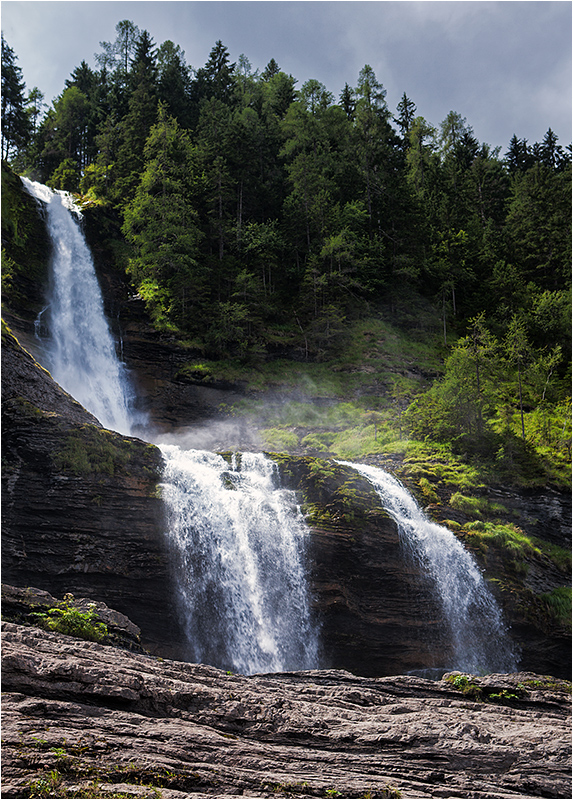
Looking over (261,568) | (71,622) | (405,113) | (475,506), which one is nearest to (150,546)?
(261,568)

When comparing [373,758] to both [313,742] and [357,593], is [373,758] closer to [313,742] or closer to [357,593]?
[313,742]

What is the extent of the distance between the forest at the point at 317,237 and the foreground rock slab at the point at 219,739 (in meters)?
14.7

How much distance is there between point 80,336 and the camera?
2186cm

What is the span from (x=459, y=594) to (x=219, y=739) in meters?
11.4

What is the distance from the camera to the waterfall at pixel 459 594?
14.6 metres

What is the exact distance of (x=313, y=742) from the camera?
606 cm

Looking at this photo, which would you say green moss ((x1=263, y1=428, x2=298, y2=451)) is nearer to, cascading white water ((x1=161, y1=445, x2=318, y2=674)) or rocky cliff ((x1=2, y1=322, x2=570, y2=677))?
rocky cliff ((x1=2, y1=322, x2=570, y2=677))

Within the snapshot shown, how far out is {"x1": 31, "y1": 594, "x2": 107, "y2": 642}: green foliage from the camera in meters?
7.19

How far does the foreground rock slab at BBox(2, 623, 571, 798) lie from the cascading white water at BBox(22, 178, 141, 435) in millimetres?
14837

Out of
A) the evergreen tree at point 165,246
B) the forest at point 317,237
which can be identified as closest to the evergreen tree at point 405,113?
the forest at point 317,237

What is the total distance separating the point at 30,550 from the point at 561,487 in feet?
58.9

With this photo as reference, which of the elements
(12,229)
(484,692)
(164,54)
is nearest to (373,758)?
(484,692)

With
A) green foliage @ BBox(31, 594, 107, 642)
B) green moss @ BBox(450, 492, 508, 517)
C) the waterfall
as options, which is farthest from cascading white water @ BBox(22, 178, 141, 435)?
green foliage @ BBox(31, 594, 107, 642)

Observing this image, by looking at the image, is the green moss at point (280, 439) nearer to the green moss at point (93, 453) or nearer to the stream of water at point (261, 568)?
the stream of water at point (261, 568)
